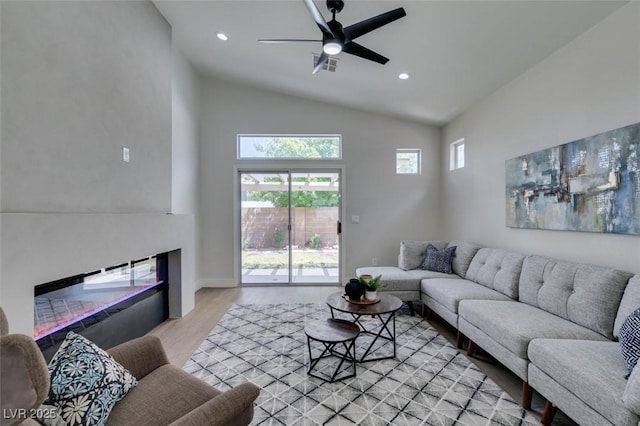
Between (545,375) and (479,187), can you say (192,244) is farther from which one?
(479,187)

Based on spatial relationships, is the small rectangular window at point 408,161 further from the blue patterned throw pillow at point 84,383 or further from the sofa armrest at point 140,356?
the blue patterned throw pillow at point 84,383

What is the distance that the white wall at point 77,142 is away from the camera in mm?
1708

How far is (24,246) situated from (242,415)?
1615 mm

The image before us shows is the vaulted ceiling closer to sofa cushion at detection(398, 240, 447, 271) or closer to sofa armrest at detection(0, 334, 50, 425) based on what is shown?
sofa cushion at detection(398, 240, 447, 271)

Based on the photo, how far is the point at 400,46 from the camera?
3.10m

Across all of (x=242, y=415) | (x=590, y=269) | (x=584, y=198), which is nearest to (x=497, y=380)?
(x=590, y=269)

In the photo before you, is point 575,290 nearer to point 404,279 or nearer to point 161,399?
point 404,279

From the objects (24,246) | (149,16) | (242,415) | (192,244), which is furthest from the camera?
(192,244)

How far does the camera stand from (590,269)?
2238 mm

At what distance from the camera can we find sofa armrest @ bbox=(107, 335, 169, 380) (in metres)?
1.54

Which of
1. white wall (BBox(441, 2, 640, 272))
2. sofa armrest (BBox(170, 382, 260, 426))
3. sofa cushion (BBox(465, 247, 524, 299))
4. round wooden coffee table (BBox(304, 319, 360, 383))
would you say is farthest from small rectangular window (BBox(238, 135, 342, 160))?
sofa armrest (BBox(170, 382, 260, 426))

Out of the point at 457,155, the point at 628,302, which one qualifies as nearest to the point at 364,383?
the point at 628,302

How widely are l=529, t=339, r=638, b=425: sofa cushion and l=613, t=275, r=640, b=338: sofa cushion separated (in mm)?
142

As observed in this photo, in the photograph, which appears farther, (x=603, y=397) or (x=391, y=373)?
(x=391, y=373)
